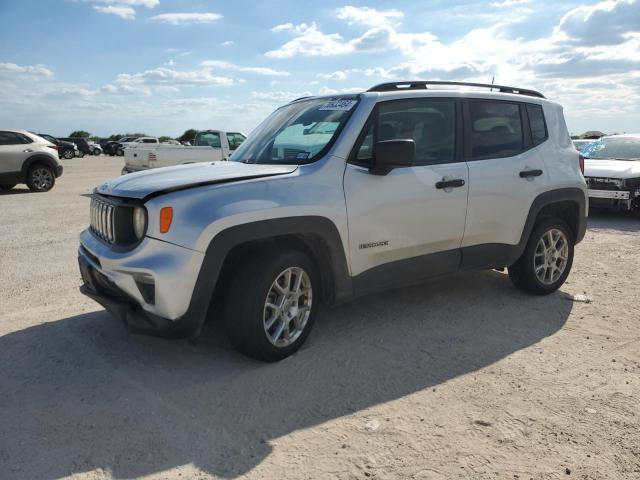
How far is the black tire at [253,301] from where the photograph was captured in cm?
359

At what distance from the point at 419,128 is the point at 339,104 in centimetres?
67

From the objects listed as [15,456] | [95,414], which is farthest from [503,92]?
[15,456]

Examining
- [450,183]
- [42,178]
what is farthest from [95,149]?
[450,183]

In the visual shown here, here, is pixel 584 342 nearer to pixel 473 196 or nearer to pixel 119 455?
pixel 473 196

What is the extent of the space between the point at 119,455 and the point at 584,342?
3415 millimetres

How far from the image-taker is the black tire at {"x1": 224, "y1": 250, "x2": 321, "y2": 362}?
359 centimetres

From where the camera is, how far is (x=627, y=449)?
9.59ft

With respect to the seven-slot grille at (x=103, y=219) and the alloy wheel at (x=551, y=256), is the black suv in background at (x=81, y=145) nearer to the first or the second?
the seven-slot grille at (x=103, y=219)

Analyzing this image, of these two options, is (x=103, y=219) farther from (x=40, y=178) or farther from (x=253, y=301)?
(x=40, y=178)

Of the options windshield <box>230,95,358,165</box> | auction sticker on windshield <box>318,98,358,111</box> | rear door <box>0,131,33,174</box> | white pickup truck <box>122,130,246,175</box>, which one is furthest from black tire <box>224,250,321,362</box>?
rear door <box>0,131,33,174</box>

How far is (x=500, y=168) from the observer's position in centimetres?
492

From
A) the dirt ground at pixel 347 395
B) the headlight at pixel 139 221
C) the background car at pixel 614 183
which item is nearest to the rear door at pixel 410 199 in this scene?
the dirt ground at pixel 347 395

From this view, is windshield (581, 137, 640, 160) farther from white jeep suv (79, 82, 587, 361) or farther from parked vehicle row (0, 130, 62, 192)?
parked vehicle row (0, 130, 62, 192)

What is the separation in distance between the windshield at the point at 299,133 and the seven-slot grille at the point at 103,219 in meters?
1.18
